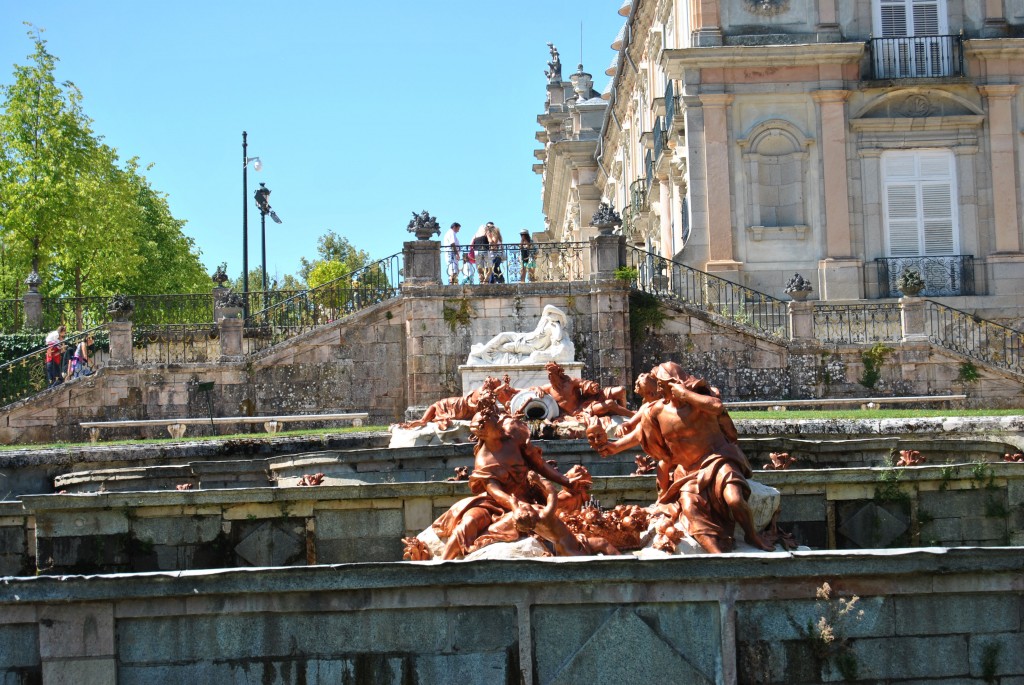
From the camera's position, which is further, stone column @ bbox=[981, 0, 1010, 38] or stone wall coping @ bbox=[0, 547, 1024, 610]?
stone column @ bbox=[981, 0, 1010, 38]

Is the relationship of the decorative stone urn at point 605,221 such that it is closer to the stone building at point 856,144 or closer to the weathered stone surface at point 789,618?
the stone building at point 856,144

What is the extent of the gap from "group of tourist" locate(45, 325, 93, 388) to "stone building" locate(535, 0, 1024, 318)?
11281 mm

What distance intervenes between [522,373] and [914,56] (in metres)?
11.6

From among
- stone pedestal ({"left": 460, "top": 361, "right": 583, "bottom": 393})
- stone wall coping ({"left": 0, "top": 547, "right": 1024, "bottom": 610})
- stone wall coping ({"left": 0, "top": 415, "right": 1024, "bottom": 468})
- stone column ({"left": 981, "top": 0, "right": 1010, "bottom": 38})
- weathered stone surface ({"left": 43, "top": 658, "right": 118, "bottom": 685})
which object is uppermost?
stone column ({"left": 981, "top": 0, "right": 1010, "bottom": 38})

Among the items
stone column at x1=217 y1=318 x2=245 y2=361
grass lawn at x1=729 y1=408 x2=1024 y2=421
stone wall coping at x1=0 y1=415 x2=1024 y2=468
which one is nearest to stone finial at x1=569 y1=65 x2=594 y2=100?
stone column at x1=217 y1=318 x2=245 y2=361

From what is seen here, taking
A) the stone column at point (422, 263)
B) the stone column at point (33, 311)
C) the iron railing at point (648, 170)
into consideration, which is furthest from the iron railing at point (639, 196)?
the stone column at point (33, 311)

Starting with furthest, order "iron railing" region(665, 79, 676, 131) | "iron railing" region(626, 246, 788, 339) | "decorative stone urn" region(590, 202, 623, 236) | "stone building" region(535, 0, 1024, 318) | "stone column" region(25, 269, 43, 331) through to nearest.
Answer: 1. "stone column" region(25, 269, 43, 331)
2. "iron railing" region(665, 79, 676, 131)
3. "stone building" region(535, 0, 1024, 318)
4. "iron railing" region(626, 246, 788, 339)
5. "decorative stone urn" region(590, 202, 623, 236)

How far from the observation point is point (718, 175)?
28.5m

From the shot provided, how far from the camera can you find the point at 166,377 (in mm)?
24328

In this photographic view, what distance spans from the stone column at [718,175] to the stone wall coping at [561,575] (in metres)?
21.1

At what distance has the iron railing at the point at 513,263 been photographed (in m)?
25.5

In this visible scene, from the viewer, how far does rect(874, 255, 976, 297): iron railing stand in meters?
28.5

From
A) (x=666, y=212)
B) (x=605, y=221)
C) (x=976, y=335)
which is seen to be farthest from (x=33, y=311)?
(x=976, y=335)

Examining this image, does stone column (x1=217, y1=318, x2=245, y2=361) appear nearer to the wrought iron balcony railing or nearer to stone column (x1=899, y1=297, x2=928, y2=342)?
stone column (x1=899, y1=297, x2=928, y2=342)
